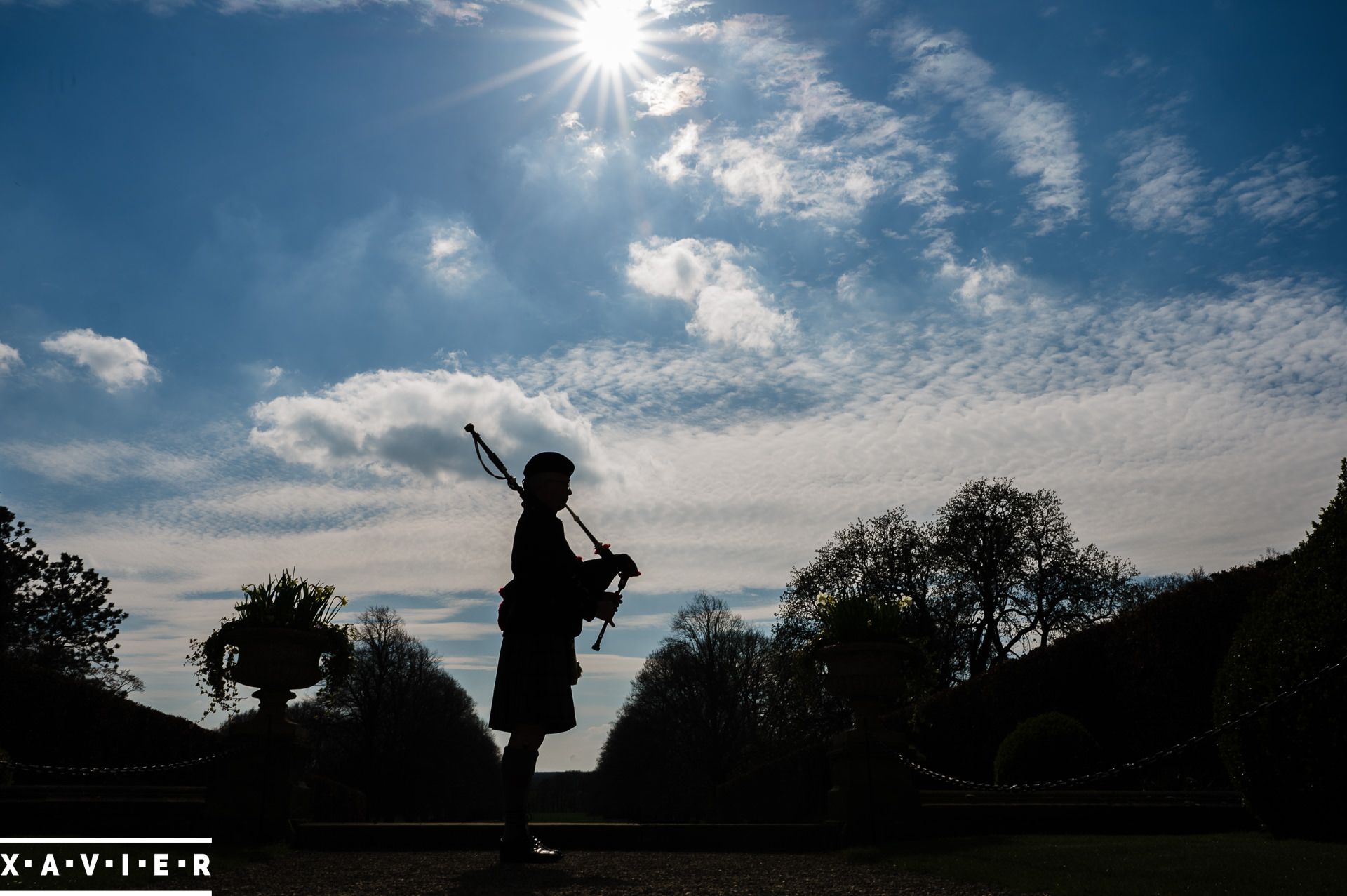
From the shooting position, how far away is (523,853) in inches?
219

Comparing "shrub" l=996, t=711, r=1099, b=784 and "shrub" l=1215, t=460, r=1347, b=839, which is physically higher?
"shrub" l=1215, t=460, r=1347, b=839

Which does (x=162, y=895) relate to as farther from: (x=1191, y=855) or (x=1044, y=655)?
(x=1044, y=655)

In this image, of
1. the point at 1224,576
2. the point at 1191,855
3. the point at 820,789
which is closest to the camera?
the point at 1191,855

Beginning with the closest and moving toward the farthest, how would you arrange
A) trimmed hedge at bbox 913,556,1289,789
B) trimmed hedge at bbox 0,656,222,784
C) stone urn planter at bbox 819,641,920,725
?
stone urn planter at bbox 819,641,920,725 < trimmed hedge at bbox 913,556,1289,789 < trimmed hedge at bbox 0,656,222,784

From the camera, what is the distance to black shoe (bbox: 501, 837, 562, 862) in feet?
18.2

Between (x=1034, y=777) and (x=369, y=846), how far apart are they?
9.03 meters

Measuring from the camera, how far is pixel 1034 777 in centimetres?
1211

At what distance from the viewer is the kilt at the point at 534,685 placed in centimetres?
546

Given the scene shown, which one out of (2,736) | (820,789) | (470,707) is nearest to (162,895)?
(820,789)

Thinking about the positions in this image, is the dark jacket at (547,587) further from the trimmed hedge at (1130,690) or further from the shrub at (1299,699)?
the trimmed hedge at (1130,690)

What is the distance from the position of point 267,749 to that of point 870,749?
4817 mm

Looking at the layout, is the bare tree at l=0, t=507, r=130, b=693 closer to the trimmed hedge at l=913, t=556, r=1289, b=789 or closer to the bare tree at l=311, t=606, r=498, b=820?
the bare tree at l=311, t=606, r=498, b=820

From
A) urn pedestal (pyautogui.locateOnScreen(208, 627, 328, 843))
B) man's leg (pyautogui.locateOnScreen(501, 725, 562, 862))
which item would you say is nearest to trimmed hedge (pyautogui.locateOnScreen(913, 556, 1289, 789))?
man's leg (pyautogui.locateOnScreen(501, 725, 562, 862))

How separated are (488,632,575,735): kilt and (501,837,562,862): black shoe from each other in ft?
2.34
